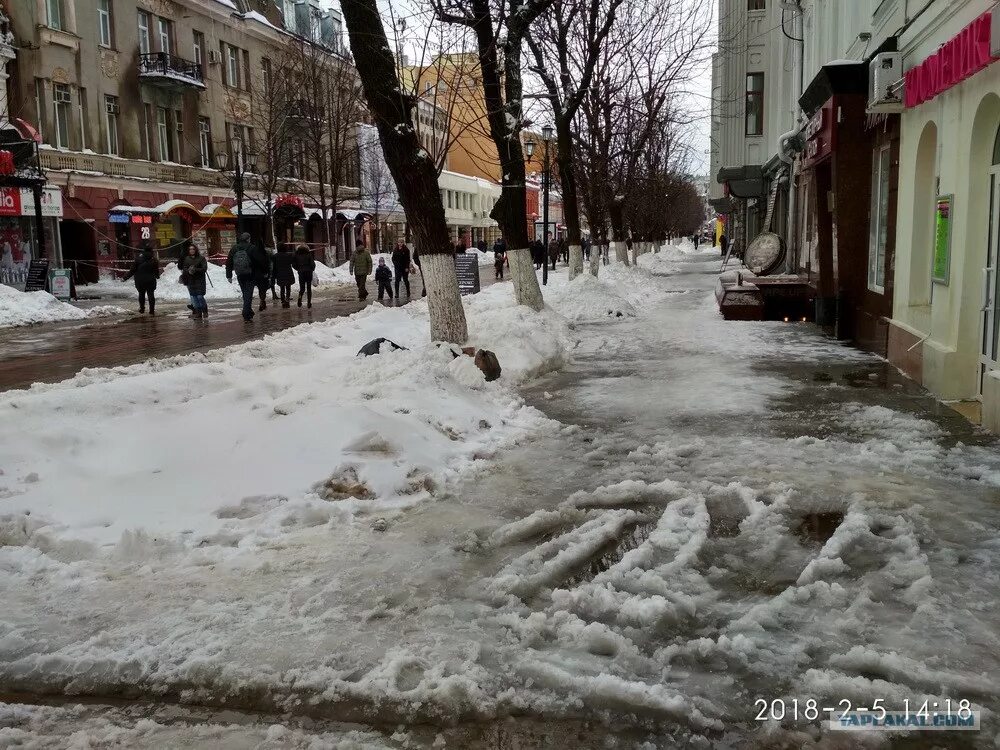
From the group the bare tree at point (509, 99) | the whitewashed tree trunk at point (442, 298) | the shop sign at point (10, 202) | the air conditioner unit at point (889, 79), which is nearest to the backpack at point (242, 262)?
the bare tree at point (509, 99)

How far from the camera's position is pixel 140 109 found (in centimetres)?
3378

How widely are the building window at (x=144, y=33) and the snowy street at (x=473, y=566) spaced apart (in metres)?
30.4

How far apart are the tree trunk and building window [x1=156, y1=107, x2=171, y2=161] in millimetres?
28390

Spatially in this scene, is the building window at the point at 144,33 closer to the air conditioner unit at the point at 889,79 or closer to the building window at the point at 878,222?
the building window at the point at 878,222

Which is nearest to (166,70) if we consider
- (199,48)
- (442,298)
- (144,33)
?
(144,33)

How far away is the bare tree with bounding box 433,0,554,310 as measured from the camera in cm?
1298

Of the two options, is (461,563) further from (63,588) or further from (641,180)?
(641,180)

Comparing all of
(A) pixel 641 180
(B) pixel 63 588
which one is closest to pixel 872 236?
(B) pixel 63 588

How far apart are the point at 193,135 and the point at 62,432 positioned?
34090 mm

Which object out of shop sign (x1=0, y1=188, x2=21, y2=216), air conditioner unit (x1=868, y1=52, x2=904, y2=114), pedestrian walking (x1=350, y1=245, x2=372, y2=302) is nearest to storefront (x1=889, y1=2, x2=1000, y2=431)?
air conditioner unit (x1=868, y1=52, x2=904, y2=114)

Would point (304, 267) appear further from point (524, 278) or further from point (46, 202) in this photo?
point (46, 202)

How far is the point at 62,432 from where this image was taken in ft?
20.2

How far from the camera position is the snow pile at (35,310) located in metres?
18.6

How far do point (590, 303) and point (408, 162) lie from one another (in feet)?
29.1
